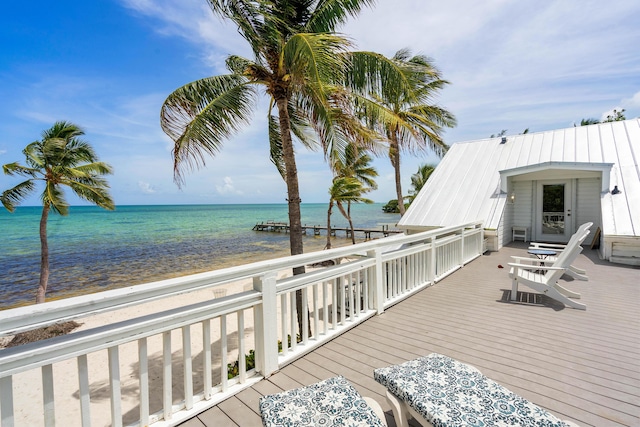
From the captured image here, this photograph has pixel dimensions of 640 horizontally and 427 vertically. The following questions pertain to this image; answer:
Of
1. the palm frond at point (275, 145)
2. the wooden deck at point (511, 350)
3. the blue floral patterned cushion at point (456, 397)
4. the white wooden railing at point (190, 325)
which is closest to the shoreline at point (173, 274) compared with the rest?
the palm frond at point (275, 145)

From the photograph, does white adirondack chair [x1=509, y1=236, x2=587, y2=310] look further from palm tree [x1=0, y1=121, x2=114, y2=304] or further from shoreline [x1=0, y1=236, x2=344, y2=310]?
palm tree [x1=0, y1=121, x2=114, y2=304]

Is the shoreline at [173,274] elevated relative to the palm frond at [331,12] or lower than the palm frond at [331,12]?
lower

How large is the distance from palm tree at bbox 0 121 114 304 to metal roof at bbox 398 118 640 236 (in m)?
12.6

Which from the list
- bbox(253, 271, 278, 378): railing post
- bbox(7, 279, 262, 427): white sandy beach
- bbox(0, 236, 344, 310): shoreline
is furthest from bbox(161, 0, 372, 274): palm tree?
bbox(0, 236, 344, 310): shoreline

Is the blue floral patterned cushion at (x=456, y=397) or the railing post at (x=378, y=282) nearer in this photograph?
the blue floral patterned cushion at (x=456, y=397)

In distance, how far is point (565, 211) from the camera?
1009 centimetres

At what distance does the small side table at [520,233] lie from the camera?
35.2ft

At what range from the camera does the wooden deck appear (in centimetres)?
231

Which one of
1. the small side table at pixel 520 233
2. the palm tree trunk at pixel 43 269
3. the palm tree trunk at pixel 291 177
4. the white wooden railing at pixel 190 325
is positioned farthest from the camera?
the small side table at pixel 520 233

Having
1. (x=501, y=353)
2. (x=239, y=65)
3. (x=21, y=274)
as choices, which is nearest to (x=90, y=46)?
(x=239, y=65)

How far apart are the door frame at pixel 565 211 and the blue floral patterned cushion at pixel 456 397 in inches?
430

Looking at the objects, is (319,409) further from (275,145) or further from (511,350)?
(275,145)

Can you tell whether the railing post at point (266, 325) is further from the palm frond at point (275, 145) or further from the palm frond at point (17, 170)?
the palm frond at point (17, 170)

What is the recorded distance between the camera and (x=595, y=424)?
2.08m
